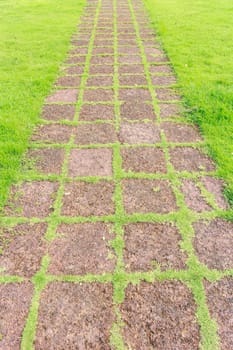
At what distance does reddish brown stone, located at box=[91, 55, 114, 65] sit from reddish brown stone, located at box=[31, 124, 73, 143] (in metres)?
2.95

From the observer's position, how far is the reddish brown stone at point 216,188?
3555 mm

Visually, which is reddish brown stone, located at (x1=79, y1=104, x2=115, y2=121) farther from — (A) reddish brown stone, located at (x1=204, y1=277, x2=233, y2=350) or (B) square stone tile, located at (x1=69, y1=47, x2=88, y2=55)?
(A) reddish brown stone, located at (x1=204, y1=277, x2=233, y2=350)

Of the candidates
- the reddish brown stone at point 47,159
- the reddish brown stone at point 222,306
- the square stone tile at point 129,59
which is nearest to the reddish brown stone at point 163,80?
the square stone tile at point 129,59

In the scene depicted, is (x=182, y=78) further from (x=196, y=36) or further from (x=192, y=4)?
(x=192, y=4)

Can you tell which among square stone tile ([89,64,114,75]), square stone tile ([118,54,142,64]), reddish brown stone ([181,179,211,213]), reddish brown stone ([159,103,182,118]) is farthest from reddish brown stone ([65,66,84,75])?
reddish brown stone ([181,179,211,213])

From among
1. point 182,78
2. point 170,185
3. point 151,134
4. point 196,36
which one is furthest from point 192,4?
point 170,185

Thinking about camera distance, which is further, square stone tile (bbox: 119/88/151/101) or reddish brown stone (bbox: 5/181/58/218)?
square stone tile (bbox: 119/88/151/101)

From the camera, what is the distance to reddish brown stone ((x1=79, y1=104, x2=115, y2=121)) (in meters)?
5.25

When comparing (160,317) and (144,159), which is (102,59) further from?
(160,317)

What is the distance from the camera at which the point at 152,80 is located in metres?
6.50

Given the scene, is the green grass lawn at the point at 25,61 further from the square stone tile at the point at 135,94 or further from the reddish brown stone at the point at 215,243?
the reddish brown stone at the point at 215,243

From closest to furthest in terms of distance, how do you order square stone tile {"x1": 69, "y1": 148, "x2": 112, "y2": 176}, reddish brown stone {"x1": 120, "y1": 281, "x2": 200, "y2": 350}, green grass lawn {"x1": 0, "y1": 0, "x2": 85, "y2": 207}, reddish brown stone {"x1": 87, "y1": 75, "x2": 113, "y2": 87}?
reddish brown stone {"x1": 120, "y1": 281, "x2": 200, "y2": 350} → square stone tile {"x1": 69, "y1": 148, "x2": 112, "y2": 176} → green grass lawn {"x1": 0, "y1": 0, "x2": 85, "y2": 207} → reddish brown stone {"x1": 87, "y1": 75, "x2": 113, "y2": 87}

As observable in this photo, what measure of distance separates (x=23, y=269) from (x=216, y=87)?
4.48 m

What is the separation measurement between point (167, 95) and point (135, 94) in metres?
0.53
